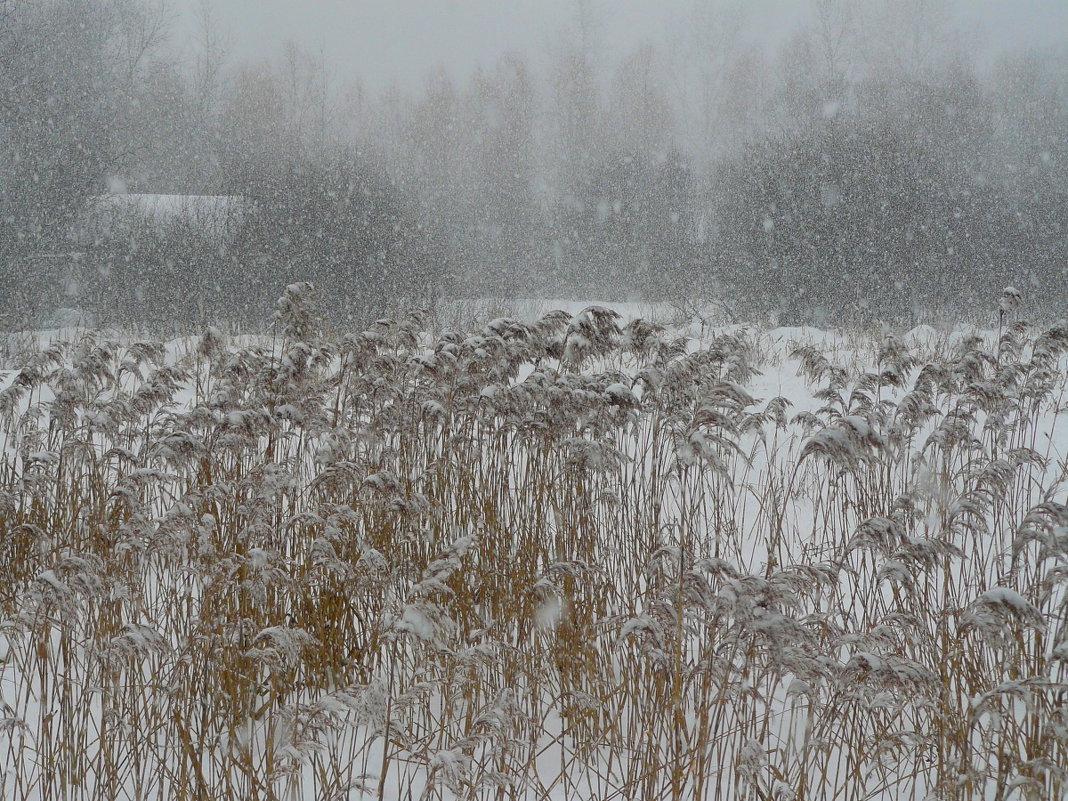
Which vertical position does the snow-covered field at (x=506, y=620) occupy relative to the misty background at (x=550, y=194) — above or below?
below

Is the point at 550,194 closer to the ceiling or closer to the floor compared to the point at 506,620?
closer to the ceiling

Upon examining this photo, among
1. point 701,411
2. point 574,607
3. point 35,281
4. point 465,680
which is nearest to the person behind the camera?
point 701,411

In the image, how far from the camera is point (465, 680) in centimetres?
170

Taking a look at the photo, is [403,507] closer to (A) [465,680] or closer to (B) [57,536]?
(A) [465,680]

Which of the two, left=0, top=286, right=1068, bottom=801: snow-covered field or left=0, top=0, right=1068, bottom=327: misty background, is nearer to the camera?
left=0, top=286, right=1068, bottom=801: snow-covered field

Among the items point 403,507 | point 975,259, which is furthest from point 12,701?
point 975,259

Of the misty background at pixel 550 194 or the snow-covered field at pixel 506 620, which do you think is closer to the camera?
the snow-covered field at pixel 506 620

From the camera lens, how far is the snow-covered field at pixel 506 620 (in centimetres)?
152

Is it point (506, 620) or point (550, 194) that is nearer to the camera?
point (506, 620)

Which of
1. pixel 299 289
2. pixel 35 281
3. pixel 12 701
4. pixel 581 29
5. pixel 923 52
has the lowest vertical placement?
pixel 12 701

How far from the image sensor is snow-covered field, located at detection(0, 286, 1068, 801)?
152cm

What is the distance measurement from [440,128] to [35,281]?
48.2 ft

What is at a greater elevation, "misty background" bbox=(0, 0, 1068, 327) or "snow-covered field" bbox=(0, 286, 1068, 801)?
"misty background" bbox=(0, 0, 1068, 327)

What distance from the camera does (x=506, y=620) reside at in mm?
2586
